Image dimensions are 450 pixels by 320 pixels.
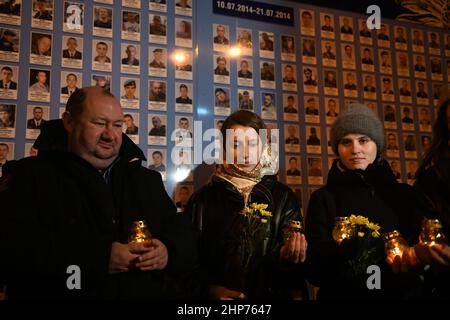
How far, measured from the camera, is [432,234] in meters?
1.41

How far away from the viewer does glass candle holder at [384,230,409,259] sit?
4.81 feet

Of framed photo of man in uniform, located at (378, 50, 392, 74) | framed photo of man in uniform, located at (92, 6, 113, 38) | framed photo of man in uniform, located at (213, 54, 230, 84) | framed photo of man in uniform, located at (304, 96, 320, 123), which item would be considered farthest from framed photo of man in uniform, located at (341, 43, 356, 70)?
Result: framed photo of man in uniform, located at (92, 6, 113, 38)

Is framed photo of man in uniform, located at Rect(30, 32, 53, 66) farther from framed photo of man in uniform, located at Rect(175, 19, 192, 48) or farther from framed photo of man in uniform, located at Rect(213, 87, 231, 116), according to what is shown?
framed photo of man in uniform, located at Rect(213, 87, 231, 116)

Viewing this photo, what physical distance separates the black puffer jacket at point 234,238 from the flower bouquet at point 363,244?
0.24 m

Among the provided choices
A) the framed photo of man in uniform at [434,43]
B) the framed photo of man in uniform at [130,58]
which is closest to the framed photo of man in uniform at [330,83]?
the framed photo of man in uniform at [434,43]

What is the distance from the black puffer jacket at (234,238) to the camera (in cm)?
169

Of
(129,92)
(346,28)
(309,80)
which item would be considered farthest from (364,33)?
(129,92)

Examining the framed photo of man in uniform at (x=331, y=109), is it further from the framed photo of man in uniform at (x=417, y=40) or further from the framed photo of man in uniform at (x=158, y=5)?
the framed photo of man in uniform at (x=158, y=5)

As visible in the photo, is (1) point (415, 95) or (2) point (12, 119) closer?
(2) point (12, 119)

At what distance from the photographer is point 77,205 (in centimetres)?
147
